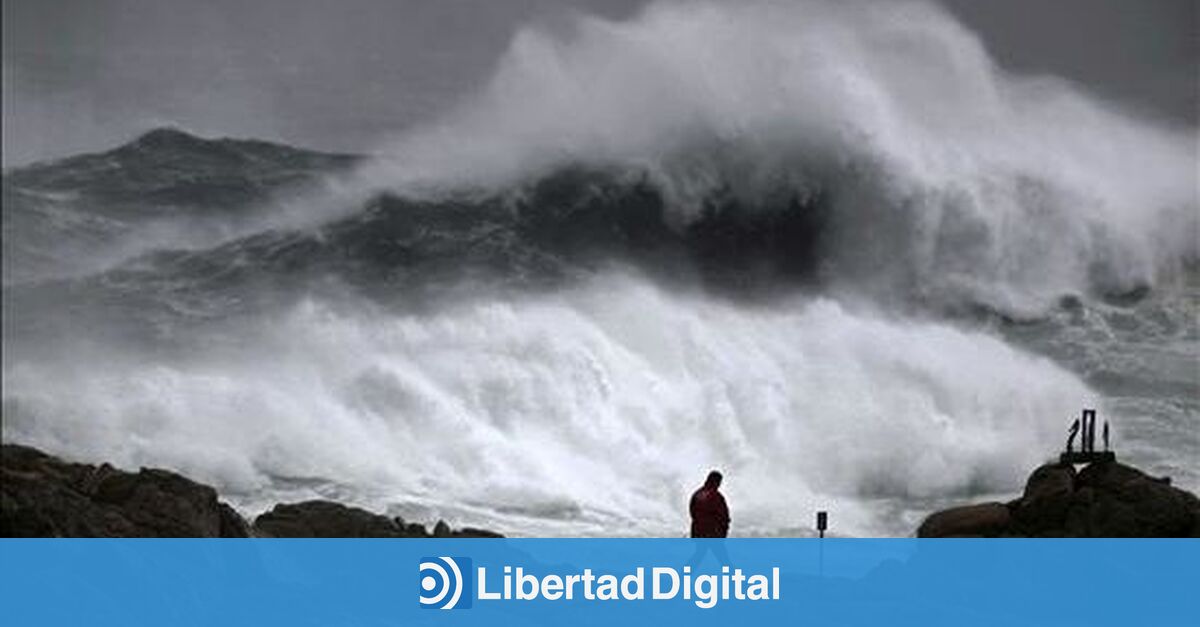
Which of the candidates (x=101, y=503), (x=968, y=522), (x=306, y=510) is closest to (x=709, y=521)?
(x=968, y=522)

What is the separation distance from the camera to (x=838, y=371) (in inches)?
368

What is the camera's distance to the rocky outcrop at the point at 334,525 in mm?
8664

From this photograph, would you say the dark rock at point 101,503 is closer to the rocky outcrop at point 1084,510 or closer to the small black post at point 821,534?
the small black post at point 821,534

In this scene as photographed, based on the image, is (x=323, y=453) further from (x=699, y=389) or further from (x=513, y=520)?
(x=699, y=389)

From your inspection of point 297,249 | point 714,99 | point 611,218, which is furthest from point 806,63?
point 297,249

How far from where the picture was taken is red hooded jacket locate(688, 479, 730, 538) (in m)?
8.22

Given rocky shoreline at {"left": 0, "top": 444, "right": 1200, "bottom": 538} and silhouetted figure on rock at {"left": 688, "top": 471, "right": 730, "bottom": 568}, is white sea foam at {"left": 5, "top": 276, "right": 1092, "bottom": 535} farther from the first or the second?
silhouetted figure on rock at {"left": 688, "top": 471, "right": 730, "bottom": 568}

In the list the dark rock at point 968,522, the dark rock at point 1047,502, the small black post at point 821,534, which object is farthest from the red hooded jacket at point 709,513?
the dark rock at point 1047,502

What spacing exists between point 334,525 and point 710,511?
139cm

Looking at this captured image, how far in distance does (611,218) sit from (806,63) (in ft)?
3.36
